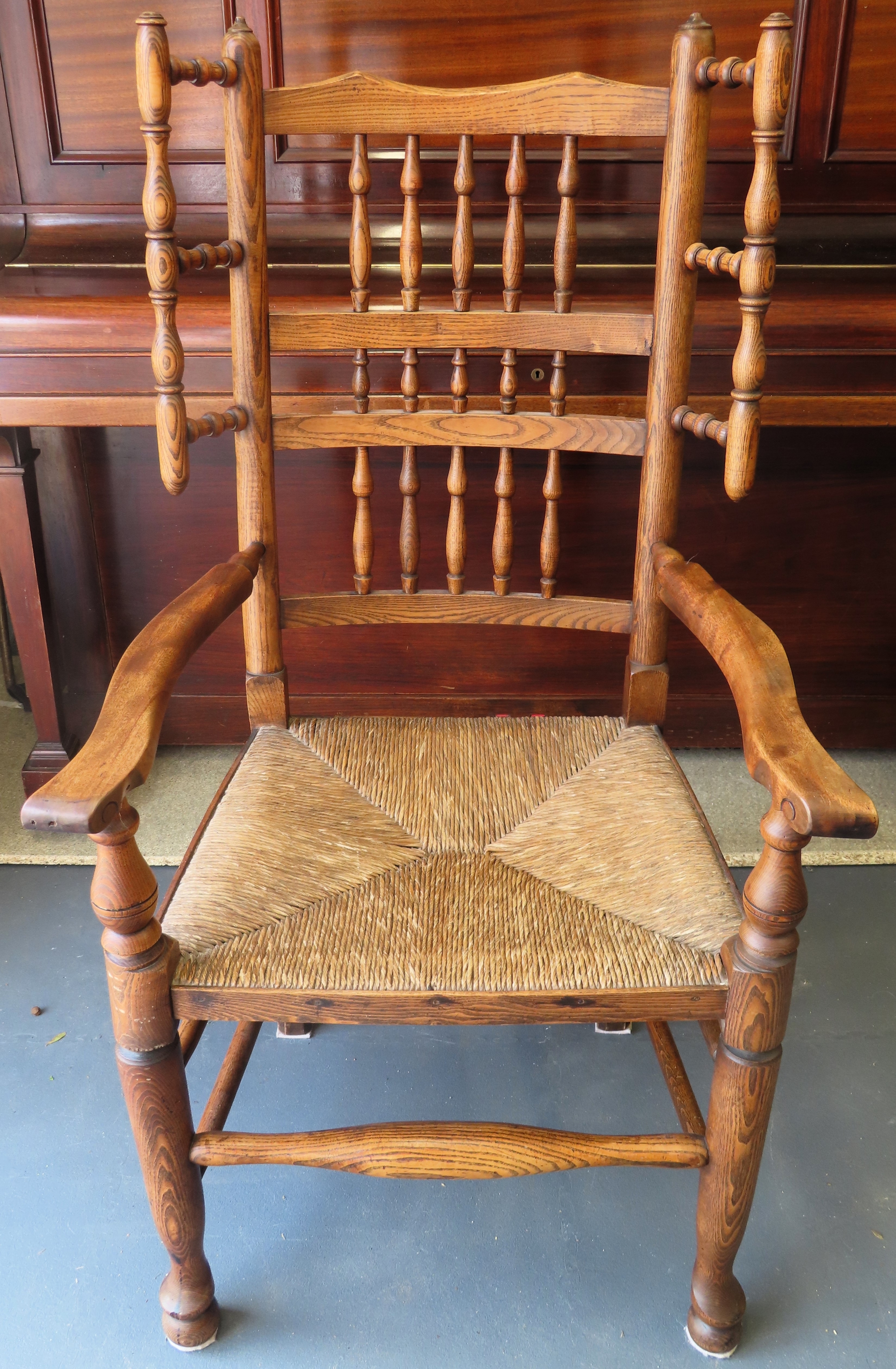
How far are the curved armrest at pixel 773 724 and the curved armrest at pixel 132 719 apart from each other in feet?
1.52

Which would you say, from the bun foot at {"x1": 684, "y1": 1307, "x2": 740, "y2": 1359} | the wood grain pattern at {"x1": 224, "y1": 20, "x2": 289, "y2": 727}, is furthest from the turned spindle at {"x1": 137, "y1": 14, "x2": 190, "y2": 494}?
the bun foot at {"x1": 684, "y1": 1307, "x2": 740, "y2": 1359}

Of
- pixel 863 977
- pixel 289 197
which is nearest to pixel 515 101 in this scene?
pixel 289 197

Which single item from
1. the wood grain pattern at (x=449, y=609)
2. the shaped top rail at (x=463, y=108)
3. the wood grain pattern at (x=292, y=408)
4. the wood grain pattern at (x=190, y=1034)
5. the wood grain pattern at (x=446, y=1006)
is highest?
the shaped top rail at (x=463, y=108)

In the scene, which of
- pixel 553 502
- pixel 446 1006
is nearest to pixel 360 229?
pixel 553 502

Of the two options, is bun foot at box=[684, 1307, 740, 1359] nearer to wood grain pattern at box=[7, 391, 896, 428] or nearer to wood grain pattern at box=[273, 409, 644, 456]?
wood grain pattern at box=[273, 409, 644, 456]

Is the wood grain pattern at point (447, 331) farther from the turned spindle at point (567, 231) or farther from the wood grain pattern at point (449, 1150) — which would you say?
the wood grain pattern at point (449, 1150)

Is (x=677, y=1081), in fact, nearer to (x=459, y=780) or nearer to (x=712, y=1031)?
(x=712, y=1031)

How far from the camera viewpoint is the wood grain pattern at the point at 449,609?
4.22ft

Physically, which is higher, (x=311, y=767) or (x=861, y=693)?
(x=311, y=767)

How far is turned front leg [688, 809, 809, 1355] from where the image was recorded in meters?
0.84

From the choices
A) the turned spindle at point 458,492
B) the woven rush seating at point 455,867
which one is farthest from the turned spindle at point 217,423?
the woven rush seating at point 455,867

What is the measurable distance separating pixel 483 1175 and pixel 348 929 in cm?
25

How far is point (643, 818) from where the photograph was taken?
1.08m

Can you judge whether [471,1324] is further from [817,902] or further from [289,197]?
[289,197]
